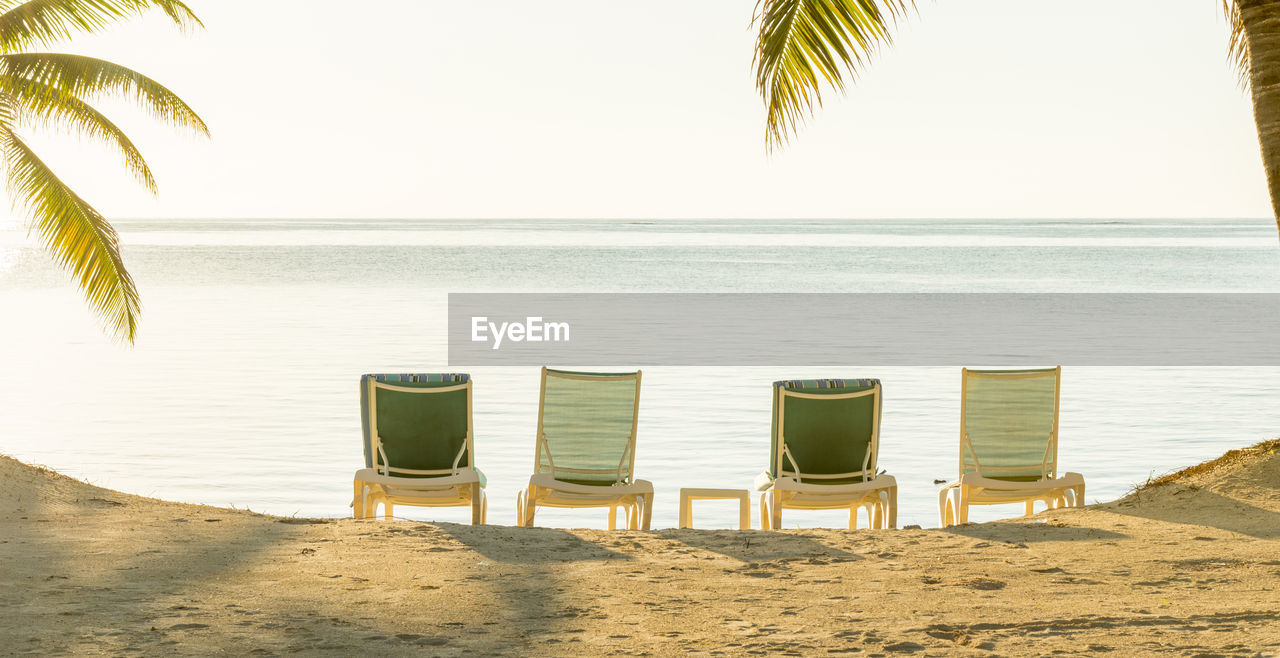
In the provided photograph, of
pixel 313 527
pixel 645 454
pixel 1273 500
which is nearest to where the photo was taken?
pixel 313 527

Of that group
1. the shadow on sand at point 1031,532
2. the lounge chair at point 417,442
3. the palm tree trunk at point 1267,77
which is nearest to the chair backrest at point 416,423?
the lounge chair at point 417,442

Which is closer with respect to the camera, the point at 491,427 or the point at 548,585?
the point at 548,585

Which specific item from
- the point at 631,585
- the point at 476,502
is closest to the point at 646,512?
the point at 476,502

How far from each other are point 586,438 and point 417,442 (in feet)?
3.08

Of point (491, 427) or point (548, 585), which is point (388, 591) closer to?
point (548, 585)

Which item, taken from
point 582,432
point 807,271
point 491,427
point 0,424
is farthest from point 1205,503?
point 807,271

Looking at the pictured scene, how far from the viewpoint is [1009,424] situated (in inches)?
277

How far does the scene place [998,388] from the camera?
7.00 metres

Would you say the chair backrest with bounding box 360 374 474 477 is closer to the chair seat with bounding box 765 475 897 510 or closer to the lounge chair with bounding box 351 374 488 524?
the lounge chair with bounding box 351 374 488 524

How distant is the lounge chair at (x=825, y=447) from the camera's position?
6.77 metres

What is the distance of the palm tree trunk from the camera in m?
5.25

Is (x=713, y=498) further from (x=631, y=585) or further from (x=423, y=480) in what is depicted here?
(x=631, y=585)

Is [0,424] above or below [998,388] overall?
below

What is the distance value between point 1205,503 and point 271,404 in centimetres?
898
